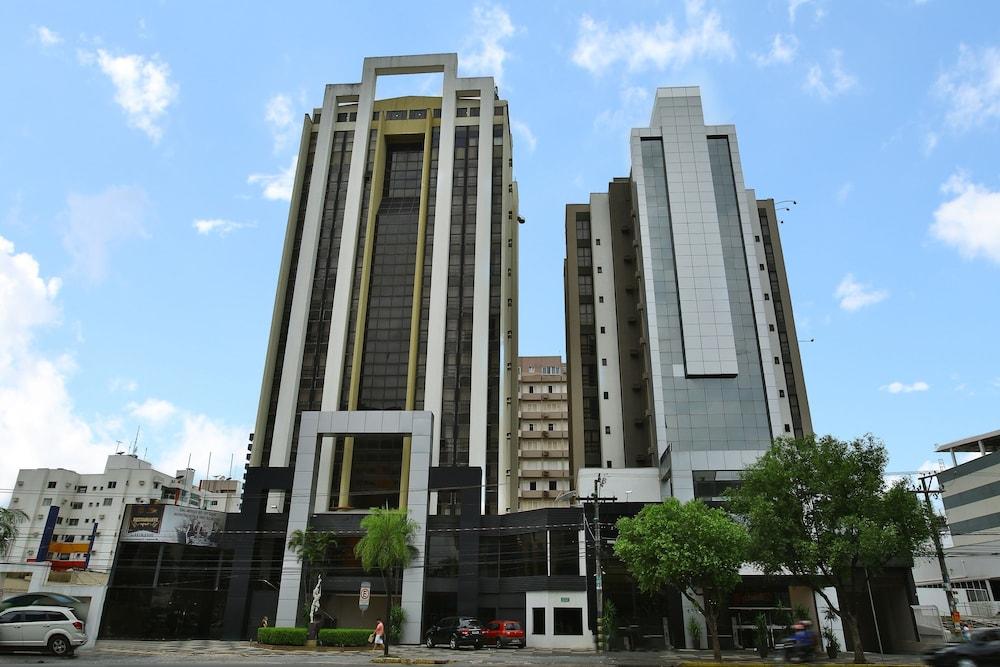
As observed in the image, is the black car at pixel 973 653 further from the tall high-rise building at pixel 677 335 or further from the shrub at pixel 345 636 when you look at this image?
the shrub at pixel 345 636

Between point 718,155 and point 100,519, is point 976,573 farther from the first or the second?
point 100,519

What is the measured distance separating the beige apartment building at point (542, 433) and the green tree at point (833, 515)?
2682 inches

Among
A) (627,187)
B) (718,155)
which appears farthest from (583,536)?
(627,187)

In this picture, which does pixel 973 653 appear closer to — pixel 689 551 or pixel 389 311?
pixel 689 551

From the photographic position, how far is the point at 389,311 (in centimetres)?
8244

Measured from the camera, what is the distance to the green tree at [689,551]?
3838 centimetres

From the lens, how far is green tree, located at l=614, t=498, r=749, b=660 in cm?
3838

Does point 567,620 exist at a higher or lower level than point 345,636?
higher

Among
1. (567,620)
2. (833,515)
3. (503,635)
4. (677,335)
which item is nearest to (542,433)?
(677,335)

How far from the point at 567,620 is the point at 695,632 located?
32.3 ft

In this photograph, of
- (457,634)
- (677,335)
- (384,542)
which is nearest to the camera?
(384,542)

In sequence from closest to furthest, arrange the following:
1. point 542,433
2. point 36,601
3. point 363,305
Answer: point 36,601 → point 363,305 → point 542,433

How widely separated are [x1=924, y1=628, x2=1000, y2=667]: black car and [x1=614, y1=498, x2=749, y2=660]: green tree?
1337 centimetres

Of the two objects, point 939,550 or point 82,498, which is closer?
point 939,550
